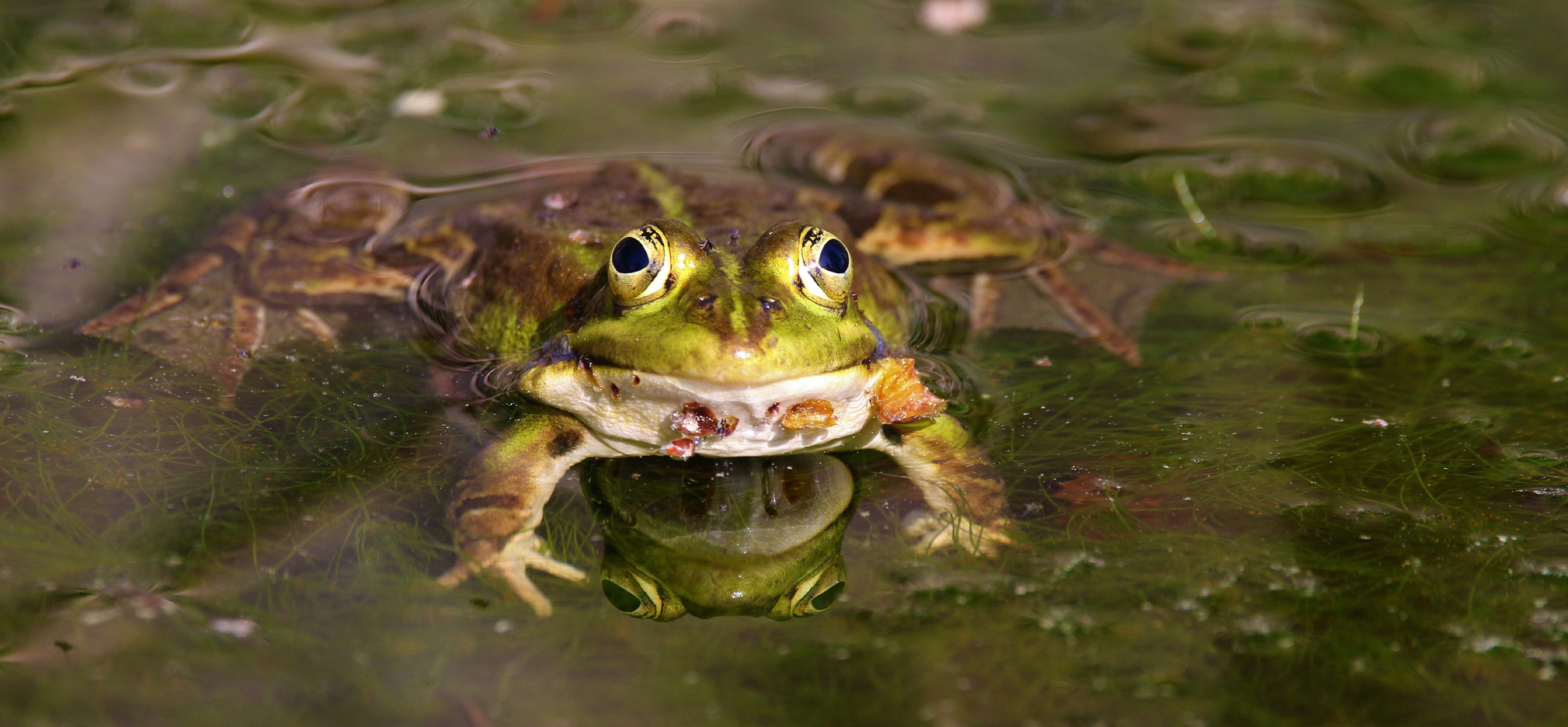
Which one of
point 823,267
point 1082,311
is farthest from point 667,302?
point 1082,311

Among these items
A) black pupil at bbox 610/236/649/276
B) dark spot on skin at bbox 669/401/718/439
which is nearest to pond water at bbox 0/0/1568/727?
dark spot on skin at bbox 669/401/718/439

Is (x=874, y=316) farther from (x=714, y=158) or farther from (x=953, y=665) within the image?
(x=714, y=158)

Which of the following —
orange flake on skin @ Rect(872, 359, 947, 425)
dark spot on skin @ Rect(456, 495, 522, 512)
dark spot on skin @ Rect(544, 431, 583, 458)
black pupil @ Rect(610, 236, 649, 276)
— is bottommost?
dark spot on skin @ Rect(456, 495, 522, 512)

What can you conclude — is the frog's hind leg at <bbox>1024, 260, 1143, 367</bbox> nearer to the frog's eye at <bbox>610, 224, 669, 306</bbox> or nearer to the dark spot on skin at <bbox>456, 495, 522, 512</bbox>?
the frog's eye at <bbox>610, 224, 669, 306</bbox>

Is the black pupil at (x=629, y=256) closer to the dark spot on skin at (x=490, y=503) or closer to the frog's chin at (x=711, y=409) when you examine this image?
the frog's chin at (x=711, y=409)

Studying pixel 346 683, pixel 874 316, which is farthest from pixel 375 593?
pixel 874 316

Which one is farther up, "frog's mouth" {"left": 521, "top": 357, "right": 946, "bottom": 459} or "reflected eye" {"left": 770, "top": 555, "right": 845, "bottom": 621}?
"frog's mouth" {"left": 521, "top": 357, "right": 946, "bottom": 459}
